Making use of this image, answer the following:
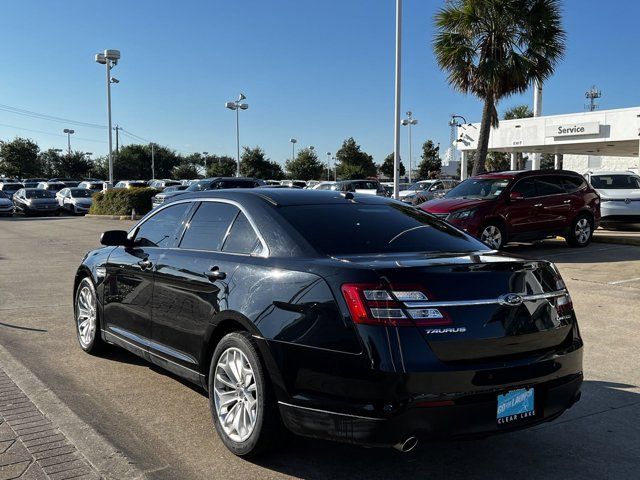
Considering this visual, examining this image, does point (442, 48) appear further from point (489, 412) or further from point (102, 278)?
point (489, 412)

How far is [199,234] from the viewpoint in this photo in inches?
182

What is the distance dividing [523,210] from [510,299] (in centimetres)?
1086

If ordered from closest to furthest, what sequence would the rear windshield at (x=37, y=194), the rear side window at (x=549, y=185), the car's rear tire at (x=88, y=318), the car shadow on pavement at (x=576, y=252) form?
the car's rear tire at (x=88, y=318)
the car shadow on pavement at (x=576, y=252)
the rear side window at (x=549, y=185)
the rear windshield at (x=37, y=194)

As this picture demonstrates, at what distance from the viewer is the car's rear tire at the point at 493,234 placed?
13.1 m

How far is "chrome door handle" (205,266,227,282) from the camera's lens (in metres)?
3.99

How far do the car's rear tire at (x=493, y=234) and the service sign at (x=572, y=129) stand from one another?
1853 centimetres

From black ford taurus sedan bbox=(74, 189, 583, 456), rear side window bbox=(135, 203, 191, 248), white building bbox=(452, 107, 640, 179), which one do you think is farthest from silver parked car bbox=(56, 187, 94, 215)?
black ford taurus sedan bbox=(74, 189, 583, 456)

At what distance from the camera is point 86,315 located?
611 cm

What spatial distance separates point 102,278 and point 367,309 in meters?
3.38

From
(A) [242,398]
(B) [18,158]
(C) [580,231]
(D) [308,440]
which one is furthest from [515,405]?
(B) [18,158]

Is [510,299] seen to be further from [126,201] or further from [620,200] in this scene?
[126,201]

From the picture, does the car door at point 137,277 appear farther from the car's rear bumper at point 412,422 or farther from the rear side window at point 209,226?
the car's rear bumper at point 412,422

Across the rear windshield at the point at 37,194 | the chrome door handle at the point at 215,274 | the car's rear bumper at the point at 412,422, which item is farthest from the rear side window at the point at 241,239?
the rear windshield at the point at 37,194

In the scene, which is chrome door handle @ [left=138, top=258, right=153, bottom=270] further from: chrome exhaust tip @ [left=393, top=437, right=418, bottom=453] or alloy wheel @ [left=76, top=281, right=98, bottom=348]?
chrome exhaust tip @ [left=393, top=437, right=418, bottom=453]
